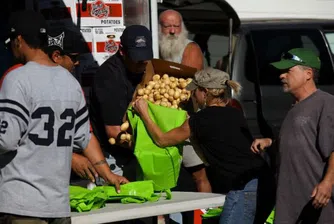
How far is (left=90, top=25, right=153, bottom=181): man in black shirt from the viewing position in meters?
6.77

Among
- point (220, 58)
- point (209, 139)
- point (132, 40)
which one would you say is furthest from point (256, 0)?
point (209, 139)

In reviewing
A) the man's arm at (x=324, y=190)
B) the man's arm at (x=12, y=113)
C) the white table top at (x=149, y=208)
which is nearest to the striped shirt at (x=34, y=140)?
the man's arm at (x=12, y=113)

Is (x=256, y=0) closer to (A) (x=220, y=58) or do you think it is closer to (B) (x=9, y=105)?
(A) (x=220, y=58)

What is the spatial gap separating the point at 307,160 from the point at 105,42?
2535mm

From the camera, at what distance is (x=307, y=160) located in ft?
18.2

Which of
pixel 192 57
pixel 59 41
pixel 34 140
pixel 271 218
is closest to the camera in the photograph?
pixel 34 140

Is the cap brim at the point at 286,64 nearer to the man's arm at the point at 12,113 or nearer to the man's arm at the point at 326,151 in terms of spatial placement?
the man's arm at the point at 326,151

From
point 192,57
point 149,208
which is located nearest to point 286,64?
point 149,208

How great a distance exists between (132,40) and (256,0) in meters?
5.03

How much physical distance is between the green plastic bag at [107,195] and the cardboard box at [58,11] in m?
1.79

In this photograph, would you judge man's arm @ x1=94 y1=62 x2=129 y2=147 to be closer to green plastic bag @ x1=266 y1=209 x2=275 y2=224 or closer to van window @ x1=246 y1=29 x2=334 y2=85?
green plastic bag @ x1=266 y1=209 x2=275 y2=224

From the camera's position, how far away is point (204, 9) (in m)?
10.4

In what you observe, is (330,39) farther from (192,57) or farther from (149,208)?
(149,208)

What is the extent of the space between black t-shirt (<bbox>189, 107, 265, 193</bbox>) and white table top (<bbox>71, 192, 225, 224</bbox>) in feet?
0.93
